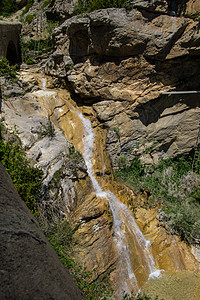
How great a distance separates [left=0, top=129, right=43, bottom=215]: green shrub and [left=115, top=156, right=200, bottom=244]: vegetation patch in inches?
142

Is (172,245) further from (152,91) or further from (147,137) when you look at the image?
(152,91)

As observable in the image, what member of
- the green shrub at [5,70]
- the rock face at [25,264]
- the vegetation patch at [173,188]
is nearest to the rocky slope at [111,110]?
the vegetation patch at [173,188]

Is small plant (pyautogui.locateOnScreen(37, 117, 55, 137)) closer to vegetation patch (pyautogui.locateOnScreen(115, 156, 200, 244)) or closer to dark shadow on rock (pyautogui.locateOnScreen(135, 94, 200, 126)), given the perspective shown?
vegetation patch (pyautogui.locateOnScreen(115, 156, 200, 244))

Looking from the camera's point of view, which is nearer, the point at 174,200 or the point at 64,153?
the point at 64,153

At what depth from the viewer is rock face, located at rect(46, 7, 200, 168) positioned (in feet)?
24.5

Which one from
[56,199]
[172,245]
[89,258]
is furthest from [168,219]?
[56,199]

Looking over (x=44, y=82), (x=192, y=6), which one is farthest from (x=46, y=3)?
(x=192, y=6)

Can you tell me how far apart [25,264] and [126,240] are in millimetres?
5365

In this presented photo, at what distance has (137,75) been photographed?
843 cm

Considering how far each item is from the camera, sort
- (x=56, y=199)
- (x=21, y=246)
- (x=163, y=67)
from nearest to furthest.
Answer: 1. (x=21, y=246)
2. (x=56, y=199)
3. (x=163, y=67)

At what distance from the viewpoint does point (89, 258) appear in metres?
5.32

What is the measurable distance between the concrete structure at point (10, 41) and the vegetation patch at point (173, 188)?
9072mm

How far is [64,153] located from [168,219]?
4.41 m

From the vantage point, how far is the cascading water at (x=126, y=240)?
572 cm
